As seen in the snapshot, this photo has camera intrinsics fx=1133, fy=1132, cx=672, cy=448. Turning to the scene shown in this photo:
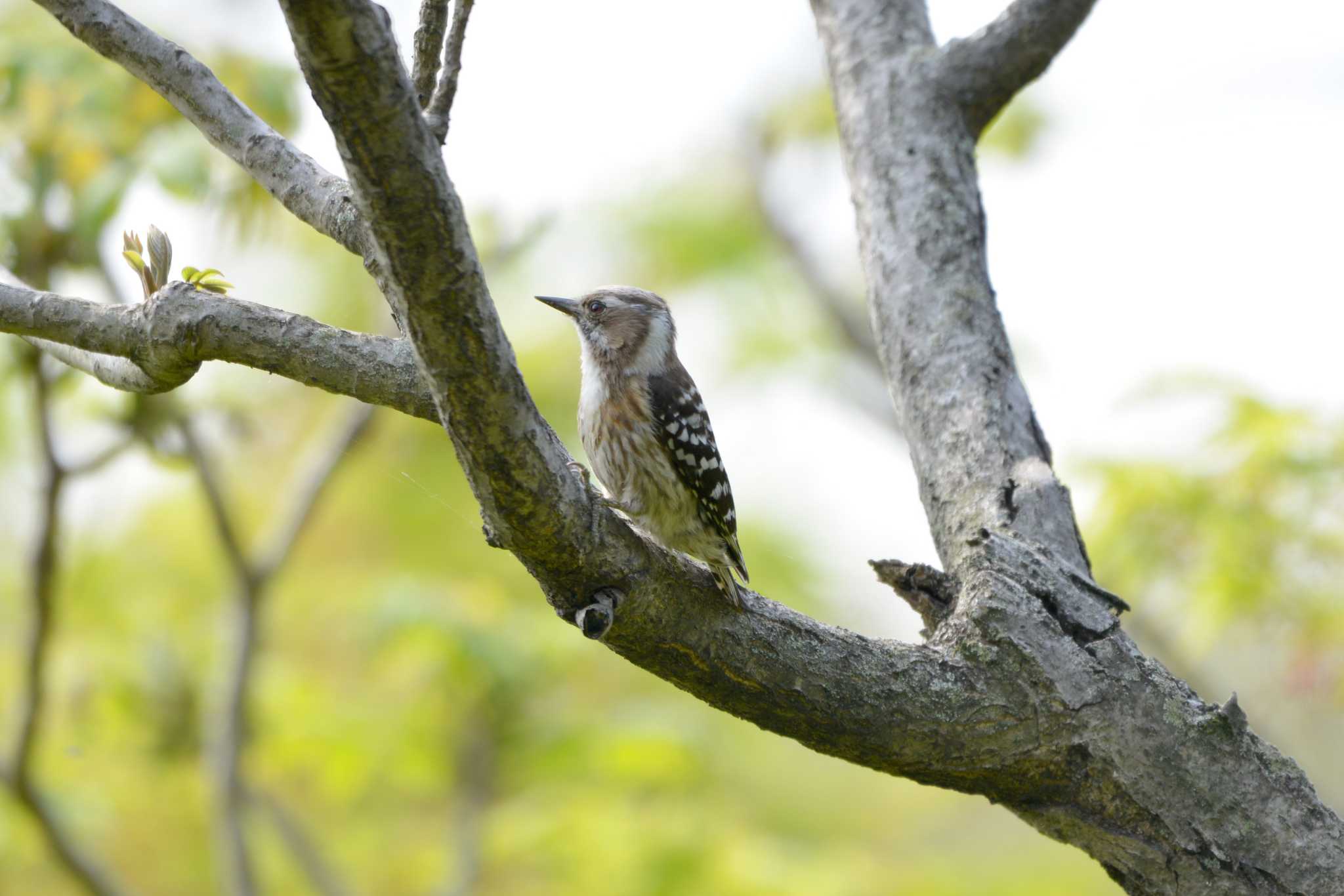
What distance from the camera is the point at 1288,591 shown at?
17.4 ft

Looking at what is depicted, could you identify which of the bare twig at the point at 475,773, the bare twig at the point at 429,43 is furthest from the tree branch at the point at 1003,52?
the bare twig at the point at 475,773

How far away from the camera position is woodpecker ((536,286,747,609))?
341 cm

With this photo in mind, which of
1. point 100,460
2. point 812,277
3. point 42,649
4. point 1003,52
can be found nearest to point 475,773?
point 42,649

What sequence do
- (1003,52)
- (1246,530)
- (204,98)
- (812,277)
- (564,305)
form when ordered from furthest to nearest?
(812,277), (1246,530), (564,305), (1003,52), (204,98)

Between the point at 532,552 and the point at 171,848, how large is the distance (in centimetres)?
960

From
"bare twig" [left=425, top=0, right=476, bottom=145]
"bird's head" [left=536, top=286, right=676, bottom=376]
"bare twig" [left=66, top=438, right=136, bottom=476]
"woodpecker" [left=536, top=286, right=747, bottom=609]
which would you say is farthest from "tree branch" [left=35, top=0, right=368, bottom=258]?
"bare twig" [left=66, top=438, right=136, bottom=476]

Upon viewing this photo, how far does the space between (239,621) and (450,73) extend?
13.3 feet

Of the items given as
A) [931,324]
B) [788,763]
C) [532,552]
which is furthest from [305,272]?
[532,552]

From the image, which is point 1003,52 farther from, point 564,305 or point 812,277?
point 812,277

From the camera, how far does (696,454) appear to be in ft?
11.4

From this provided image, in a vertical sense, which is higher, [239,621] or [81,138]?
[81,138]

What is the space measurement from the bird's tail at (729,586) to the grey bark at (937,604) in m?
0.03

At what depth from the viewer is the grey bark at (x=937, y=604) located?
5.81 ft

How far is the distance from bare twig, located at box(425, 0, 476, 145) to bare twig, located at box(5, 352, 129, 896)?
3.01 m
